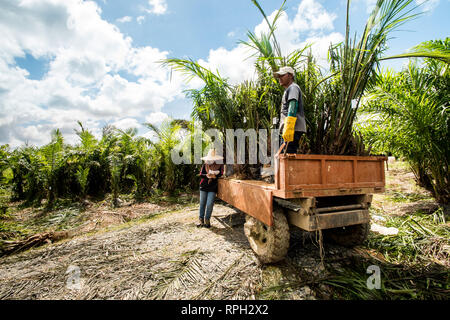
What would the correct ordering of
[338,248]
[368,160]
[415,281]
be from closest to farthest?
[415,281] → [368,160] → [338,248]

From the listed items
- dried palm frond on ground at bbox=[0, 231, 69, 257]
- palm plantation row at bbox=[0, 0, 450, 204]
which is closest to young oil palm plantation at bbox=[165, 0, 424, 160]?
palm plantation row at bbox=[0, 0, 450, 204]

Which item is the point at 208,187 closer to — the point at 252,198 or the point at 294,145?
the point at 252,198

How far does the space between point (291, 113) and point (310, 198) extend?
1.12 metres

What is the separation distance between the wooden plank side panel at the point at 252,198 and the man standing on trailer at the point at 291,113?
711mm

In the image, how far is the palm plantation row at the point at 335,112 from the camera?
290 cm

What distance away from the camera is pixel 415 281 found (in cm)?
210

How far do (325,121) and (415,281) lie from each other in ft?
7.78

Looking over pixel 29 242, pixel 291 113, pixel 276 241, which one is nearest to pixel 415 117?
pixel 291 113

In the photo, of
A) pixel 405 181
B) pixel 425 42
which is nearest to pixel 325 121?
pixel 425 42

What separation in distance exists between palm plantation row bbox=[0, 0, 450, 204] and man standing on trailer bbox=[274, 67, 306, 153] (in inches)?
23.4

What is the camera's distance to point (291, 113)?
260cm

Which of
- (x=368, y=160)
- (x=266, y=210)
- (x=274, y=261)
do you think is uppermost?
(x=368, y=160)

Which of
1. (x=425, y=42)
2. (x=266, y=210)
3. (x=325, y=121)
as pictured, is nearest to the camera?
(x=266, y=210)
